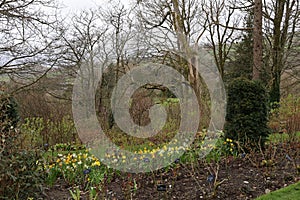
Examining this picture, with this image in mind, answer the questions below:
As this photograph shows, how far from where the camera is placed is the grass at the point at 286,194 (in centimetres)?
268

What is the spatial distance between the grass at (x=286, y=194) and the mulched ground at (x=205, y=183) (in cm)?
17

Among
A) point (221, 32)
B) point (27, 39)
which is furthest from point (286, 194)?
point (221, 32)

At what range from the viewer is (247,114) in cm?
460

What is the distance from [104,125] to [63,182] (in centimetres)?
329

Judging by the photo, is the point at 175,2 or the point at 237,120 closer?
the point at 237,120

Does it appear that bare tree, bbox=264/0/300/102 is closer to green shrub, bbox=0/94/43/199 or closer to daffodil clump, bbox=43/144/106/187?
daffodil clump, bbox=43/144/106/187

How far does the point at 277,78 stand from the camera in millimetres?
11281

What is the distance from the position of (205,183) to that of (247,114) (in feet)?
5.73

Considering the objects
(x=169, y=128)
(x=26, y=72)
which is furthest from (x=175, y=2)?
(x=26, y=72)

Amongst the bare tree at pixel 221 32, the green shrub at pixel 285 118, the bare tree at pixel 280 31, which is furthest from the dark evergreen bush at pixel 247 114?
the bare tree at pixel 221 32

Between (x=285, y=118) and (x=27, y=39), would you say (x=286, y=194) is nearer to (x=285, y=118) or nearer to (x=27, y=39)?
(x=285, y=118)

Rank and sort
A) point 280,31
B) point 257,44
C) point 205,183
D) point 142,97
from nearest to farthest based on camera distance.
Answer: point 205,183
point 142,97
point 257,44
point 280,31

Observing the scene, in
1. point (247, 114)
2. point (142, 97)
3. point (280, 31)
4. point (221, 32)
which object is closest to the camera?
point (247, 114)

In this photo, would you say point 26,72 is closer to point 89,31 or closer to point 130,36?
point 130,36
